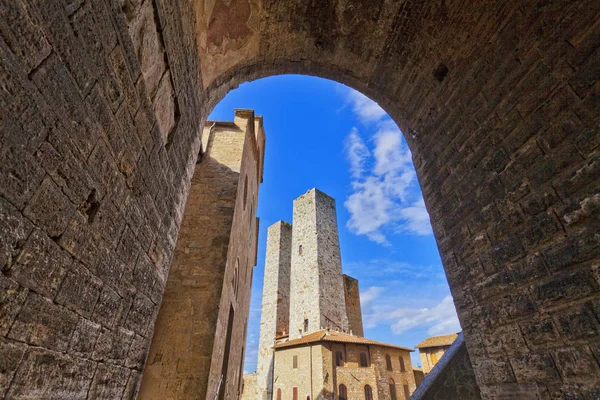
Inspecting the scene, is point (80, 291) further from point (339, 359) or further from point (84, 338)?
point (339, 359)

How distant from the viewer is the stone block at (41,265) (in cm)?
119

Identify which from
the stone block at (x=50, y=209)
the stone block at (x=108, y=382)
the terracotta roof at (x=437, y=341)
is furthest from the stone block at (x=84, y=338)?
the terracotta roof at (x=437, y=341)

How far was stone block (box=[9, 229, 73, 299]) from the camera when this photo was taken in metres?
1.19

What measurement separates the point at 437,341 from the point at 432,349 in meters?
0.78

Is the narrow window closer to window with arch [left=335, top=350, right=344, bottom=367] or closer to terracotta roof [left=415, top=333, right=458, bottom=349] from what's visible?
window with arch [left=335, top=350, right=344, bottom=367]

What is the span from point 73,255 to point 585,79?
3646mm

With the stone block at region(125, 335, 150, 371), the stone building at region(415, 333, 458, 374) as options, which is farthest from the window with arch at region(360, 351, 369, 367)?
the stone block at region(125, 335, 150, 371)

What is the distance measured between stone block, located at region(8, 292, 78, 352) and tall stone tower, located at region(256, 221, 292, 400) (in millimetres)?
20154

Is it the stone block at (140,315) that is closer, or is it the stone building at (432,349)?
the stone block at (140,315)

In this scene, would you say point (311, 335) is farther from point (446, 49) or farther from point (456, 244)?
point (446, 49)

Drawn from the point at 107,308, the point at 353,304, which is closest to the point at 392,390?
the point at 353,304

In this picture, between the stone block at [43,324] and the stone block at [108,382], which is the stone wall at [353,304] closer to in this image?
the stone block at [108,382]

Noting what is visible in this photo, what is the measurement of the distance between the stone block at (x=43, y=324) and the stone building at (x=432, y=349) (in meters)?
24.0

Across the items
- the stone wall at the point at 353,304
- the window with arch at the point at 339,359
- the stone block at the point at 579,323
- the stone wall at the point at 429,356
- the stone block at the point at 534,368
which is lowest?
the stone block at the point at 534,368
